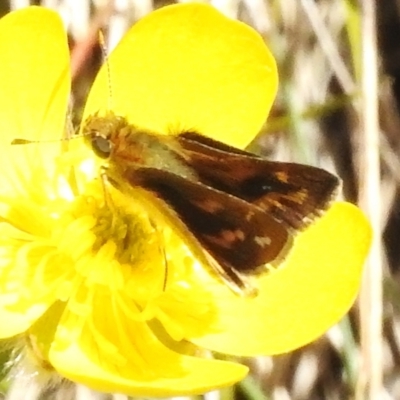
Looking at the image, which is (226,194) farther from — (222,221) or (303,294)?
(303,294)

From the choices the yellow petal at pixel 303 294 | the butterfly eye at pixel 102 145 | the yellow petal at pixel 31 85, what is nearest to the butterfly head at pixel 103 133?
the butterfly eye at pixel 102 145

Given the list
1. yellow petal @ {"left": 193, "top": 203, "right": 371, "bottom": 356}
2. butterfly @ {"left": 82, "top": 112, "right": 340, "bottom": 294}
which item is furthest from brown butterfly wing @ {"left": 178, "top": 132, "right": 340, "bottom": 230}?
yellow petal @ {"left": 193, "top": 203, "right": 371, "bottom": 356}

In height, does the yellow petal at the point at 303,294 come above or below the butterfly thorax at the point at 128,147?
below

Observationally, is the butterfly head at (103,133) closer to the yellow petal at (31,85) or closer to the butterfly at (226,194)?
the butterfly at (226,194)

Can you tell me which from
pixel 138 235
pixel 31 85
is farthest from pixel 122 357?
pixel 31 85

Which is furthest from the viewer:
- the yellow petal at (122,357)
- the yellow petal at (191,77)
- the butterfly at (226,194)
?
the yellow petal at (191,77)

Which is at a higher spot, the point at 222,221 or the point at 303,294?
the point at 222,221

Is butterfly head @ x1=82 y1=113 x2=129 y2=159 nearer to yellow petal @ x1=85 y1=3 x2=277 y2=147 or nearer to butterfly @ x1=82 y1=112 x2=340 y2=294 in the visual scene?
butterfly @ x1=82 y1=112 x2=340 y2=294
